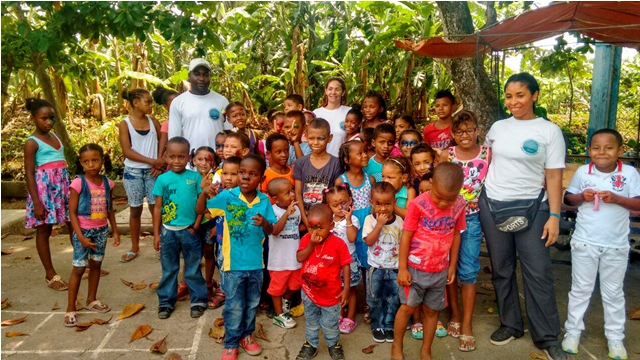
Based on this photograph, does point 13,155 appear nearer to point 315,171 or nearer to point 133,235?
point 133,235

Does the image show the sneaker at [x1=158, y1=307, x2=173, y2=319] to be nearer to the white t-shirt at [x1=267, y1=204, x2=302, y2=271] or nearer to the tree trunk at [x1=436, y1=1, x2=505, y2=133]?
the white t-shirt at [x1=267, y1=204, x2=302, y2=271]

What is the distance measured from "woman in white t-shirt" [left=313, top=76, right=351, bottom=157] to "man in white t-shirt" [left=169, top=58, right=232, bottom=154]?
1.03m

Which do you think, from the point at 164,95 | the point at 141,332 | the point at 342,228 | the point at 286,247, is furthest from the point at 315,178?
the point at 164,95

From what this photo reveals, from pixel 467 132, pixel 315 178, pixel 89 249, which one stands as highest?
pixel 467 132

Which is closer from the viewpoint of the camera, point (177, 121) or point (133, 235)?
point (177, 121)

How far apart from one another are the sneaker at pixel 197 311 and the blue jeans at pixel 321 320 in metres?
1.07

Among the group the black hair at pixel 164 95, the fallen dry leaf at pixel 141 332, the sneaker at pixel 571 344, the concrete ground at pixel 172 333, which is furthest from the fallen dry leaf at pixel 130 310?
the sneaker at pixel 571 344

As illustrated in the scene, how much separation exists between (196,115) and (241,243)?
5.83 feet

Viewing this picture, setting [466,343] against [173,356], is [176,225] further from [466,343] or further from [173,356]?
[466,343]

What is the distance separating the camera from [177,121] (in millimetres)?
4406

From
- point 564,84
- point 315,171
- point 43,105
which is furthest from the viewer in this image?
point 564,84

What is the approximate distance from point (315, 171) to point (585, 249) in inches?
77.3

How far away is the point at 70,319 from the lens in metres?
3.54

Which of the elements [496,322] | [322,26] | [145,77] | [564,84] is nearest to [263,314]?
[496,322]
